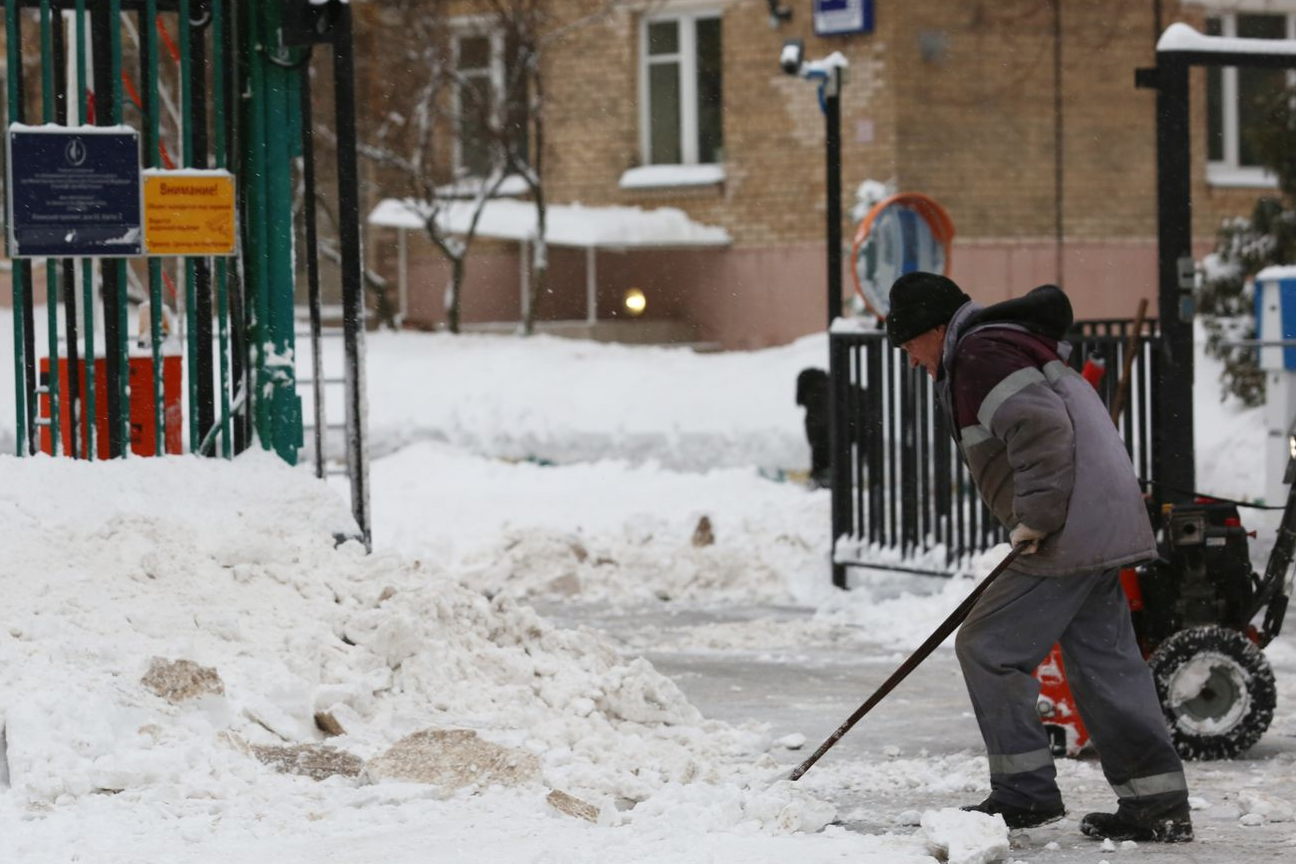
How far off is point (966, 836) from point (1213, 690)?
1.85 metres

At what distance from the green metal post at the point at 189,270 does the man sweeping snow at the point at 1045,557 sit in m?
3.60

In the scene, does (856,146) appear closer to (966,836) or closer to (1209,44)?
(1209,44)

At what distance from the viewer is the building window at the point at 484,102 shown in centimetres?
2248

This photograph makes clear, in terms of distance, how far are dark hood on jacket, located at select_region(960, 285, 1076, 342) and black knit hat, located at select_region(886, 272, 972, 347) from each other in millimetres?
73

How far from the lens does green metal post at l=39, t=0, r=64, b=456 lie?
7.71 meters

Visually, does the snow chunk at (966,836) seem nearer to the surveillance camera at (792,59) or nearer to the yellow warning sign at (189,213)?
the yellow warning sign at (189,213)

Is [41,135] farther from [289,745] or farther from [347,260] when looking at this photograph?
[289,745]

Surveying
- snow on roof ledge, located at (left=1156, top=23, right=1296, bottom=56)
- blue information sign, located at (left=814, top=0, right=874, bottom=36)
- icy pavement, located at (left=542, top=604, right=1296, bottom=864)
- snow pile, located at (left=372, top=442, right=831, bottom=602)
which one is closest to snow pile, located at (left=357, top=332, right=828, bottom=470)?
snow pile, located at (left=372, top=442, right=831, bottom=602)

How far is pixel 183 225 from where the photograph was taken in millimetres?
8055

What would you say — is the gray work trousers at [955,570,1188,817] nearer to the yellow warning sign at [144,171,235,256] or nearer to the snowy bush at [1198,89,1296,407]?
the yellow warning sign at [144,171,235,256]

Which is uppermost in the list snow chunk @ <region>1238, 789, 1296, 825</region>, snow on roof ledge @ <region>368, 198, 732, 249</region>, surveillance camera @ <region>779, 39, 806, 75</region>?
surveillance camera @ <region>779, 39, 806, 75</region>

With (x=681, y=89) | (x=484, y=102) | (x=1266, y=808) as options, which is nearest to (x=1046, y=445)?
(x=1266, y=808)

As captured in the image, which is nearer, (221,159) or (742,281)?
(221,159)

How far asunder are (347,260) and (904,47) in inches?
536
